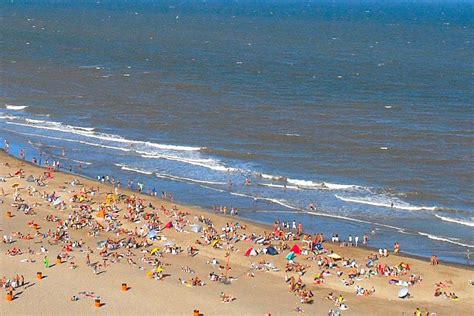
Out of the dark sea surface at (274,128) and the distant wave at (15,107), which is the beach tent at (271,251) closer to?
the dark sea surface at (274,128)

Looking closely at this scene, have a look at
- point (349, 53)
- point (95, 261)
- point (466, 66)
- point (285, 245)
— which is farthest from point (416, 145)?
point (349, 53)

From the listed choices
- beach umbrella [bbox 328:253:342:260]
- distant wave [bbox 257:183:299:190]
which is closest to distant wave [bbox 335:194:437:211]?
distant wave [bbox 257:183:299:190]

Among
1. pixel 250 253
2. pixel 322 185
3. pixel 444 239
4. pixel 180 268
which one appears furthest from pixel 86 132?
pixel 444 239

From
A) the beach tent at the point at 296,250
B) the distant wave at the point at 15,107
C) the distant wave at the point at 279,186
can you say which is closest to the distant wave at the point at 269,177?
the distant wave at the point at 279,186

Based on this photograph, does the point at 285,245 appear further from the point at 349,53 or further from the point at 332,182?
the point at 349,53

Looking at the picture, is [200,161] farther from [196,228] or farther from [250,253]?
[250,253]

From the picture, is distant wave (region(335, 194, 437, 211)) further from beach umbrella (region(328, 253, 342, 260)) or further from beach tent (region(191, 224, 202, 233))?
beach tent (region(191, 224, 202, 233))
